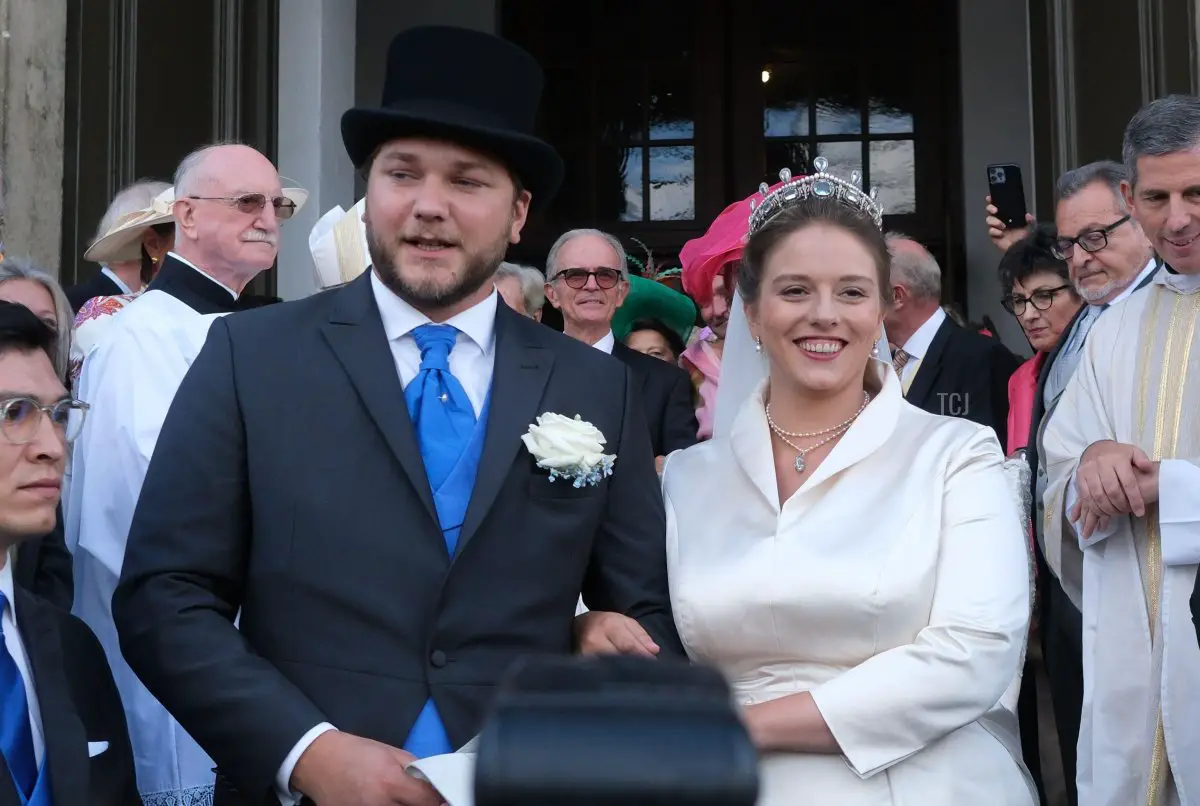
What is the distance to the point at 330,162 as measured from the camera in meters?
7.72

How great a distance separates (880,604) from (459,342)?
912mm

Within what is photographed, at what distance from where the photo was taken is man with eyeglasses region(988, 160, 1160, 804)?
4348 mm

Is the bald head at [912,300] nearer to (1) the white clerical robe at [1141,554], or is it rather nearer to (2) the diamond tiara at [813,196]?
(1) the white clerical robe at [1141,554]

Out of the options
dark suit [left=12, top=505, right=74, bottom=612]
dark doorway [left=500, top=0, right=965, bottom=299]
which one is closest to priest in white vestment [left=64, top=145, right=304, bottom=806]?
dark suit [left=12, top=505, right=74, bottom=612]

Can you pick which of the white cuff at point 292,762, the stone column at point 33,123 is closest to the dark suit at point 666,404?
the stone column at point 33,123

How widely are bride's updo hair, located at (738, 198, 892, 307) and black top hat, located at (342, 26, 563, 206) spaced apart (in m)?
0.57

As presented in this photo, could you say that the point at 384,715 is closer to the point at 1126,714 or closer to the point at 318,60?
the point at 1126,714

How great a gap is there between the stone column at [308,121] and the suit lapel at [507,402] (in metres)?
4.82

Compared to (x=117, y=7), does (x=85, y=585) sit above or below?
below

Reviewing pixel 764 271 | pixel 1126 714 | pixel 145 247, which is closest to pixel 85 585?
pixel 145 247

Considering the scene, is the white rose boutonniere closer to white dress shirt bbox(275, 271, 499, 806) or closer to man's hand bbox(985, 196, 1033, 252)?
white dress shirt bbox(275, 271, 499, 806)

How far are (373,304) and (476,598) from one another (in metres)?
0.57

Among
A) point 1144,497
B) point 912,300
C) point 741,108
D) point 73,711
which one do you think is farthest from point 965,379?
point 741,108

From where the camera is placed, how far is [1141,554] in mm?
3631
